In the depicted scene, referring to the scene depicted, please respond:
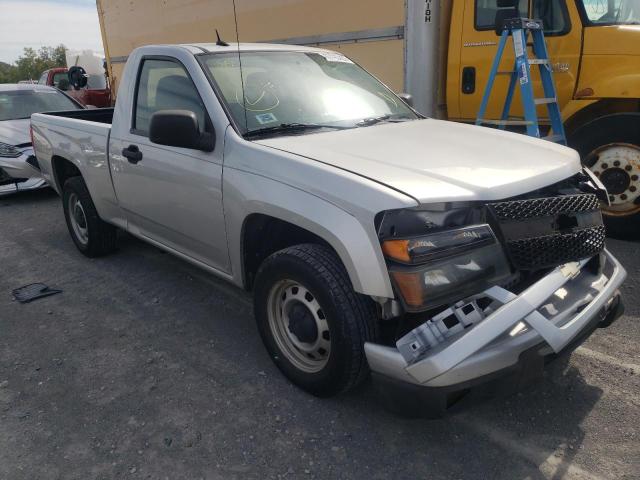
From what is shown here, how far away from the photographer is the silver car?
24.3 ft

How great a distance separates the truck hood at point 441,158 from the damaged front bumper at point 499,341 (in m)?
0.45

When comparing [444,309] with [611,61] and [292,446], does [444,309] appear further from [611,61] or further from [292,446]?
[611,61]

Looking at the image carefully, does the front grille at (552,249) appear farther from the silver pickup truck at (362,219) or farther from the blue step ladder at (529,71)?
the blue step ladder at (529,71)

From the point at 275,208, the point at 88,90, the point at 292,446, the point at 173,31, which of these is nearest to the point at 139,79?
the point at 275,208

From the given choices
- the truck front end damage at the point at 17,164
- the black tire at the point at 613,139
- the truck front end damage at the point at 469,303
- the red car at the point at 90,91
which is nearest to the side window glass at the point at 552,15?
the black tire at the point at 613,139

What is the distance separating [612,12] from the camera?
4.83 metres

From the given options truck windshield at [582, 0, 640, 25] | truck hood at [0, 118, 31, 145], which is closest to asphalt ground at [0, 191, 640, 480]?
truck windshield at [582, 0, 640, 25]

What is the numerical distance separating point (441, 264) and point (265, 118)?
1528 mm

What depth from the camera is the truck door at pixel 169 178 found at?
3.20 metres

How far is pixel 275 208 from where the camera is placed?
2688 millimetres

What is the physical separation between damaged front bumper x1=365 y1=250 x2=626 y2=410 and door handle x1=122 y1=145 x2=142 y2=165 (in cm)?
230

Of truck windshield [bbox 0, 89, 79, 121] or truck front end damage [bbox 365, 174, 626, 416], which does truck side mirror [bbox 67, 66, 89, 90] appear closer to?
truck windshield [bbox 0, 89, 79, 121]

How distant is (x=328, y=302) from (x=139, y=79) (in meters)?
2.52

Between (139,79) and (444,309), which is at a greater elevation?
(139,79)
